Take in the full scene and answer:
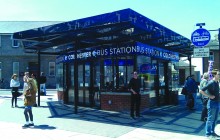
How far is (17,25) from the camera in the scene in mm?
41594

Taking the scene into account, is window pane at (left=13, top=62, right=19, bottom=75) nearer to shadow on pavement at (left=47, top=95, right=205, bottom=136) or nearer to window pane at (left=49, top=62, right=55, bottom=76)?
window pane at (left=49, top=62, right=55, bottom=76)

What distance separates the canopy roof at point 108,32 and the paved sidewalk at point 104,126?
3152mm

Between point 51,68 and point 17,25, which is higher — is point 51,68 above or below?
below

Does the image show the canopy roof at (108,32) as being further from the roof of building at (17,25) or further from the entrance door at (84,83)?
the roof of building at (17,25)

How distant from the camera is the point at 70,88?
1691 cm

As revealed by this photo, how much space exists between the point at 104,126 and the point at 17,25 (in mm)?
34666

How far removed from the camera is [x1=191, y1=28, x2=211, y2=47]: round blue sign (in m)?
9.66

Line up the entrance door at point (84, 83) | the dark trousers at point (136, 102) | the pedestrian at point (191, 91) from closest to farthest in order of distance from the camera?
the dark trousers at point (136, 102)
the pedestrian at point (191, 91)
the entrance door at point (84, 83)

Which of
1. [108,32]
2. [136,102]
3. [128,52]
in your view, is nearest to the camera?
[108,32]

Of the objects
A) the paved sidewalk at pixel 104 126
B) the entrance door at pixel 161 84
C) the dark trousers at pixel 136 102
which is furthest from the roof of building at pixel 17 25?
the dark trousers at pixel 136 102

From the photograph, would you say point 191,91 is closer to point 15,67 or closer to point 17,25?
point 15,67

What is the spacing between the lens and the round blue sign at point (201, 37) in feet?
31.7

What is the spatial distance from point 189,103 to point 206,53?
521 cm

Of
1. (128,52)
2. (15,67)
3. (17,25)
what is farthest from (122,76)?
(17,25)
